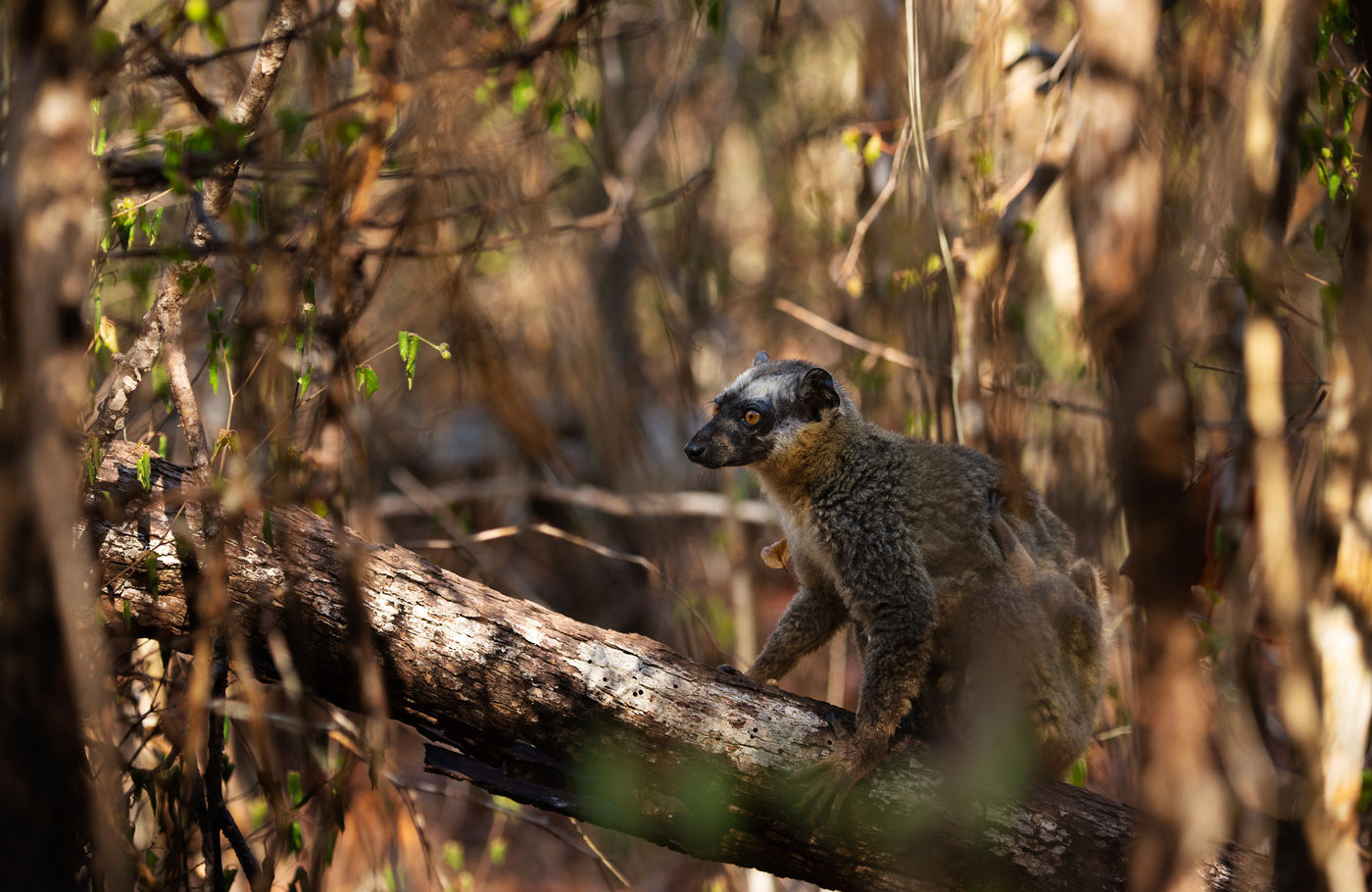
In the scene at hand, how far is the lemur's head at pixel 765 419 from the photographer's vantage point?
4.98m

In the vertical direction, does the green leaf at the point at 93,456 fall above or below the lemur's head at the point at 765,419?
above

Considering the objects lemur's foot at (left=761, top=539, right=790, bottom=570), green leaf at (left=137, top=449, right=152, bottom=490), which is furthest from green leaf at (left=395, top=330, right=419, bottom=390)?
lemur's foot at (left=761, top=539, right=790, bottom=570)

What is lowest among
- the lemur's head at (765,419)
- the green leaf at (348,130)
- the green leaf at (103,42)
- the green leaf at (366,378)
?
the lemur's head at (765,419)

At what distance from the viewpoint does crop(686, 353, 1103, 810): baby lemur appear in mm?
4227

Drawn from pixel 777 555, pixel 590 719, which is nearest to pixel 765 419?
pixel 777 555

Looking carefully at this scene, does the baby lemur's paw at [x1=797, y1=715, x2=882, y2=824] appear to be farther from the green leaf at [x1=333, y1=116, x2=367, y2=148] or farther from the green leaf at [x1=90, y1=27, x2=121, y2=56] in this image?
the green leaf at [x1=90, y1=27, x2=121, y2=56]

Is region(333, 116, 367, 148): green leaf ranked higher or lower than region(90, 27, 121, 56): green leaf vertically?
lower

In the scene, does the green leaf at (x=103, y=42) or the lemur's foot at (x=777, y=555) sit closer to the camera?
the green leaf at (x=103, y=42)

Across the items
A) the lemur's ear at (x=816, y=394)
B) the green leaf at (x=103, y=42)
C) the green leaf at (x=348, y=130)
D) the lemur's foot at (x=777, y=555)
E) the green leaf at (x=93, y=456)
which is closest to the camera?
the green leaf at (x=103, y=42)

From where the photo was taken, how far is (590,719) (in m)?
3.85

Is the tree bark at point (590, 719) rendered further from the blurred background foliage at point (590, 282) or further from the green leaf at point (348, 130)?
the green leaf at point (348, 130)

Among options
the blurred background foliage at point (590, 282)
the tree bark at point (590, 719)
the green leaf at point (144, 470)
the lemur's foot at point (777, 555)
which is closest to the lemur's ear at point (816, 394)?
the blurred background foliage at point (590, 282)

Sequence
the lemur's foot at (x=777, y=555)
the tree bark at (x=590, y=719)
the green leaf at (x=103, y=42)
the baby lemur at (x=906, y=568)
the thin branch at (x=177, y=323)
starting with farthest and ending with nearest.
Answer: the lemur's foot at (x=777, y=555), the baby lemur at (x=906, y=568), the thin branch at (x=177, y=323), the tree bark at (x=590, y=719), the green leaf at (x=103, y=42)

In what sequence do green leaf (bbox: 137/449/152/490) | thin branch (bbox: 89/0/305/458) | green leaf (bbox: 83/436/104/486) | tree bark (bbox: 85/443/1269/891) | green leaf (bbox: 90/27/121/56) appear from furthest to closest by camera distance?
1. thin branch (bbox: 89/0/305/458)
2. tree bark (bbox: 85/443/1269/891)
3. green leaf (bbox: 137/449/152/490)
4. green leaf (bbox: 83/436/104/486)
5. green leaf (bbox: 90/27/121/56)
